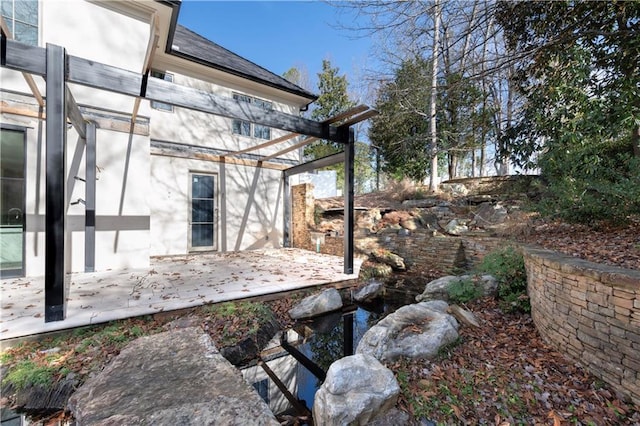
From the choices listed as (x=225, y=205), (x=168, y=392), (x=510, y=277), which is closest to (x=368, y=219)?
(x=225, y=205)

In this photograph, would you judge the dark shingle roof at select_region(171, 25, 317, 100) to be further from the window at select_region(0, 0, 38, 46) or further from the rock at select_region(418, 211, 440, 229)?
the rock at select_region(418, 211, 440, 229)

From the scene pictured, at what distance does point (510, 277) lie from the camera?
4484 millimetres

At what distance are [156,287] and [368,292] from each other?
143 inches

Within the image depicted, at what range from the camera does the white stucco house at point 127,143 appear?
3.12 meters

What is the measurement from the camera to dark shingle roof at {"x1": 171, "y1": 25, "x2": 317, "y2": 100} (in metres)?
7.95


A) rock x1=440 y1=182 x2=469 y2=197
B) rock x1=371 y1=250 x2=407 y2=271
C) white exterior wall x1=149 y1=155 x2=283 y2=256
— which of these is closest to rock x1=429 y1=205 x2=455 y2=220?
rock x1=440 y1=182 x2=469 y2=197

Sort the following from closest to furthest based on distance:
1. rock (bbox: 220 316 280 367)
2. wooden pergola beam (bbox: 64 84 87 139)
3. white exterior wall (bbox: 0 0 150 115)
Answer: rock (bbox: 220 316 280 367), wooden pergola beam (bbox: 64 84 87 139), white exterior wall (bbox: 0 0 150 115)

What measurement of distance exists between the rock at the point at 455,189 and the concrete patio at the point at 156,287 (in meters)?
6.58

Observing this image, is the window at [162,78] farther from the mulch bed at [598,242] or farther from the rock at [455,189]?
the rock at [455,189]

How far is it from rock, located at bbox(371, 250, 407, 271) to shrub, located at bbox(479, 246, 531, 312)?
8.20 feet

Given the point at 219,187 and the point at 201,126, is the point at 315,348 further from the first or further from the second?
the point at 201,126

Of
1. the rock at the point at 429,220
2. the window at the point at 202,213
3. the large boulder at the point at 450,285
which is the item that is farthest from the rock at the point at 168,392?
the rock at the point at 429,220

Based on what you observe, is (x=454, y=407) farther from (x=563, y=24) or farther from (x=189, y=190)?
(x=189, y=190)

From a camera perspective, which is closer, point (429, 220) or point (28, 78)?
point (28, 78)
